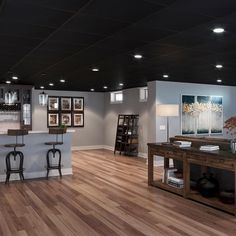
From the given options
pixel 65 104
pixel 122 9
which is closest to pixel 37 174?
pixel 122 9

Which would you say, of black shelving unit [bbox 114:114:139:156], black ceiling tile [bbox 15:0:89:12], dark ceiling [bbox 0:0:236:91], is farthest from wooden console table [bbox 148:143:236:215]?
black shelving unit [bbox 114:114:139:156]

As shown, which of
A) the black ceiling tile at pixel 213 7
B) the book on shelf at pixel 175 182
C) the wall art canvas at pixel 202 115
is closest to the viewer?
the black ceiling tile at pixel 213 7

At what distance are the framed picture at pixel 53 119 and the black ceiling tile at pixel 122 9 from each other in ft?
28.4

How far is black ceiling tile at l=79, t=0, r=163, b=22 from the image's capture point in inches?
106

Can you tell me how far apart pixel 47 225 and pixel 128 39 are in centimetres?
273

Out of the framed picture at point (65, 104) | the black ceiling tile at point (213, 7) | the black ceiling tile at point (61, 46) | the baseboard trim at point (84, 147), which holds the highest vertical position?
the black ceiling tile at point (61, 46)

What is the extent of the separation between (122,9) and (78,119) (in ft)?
30.1

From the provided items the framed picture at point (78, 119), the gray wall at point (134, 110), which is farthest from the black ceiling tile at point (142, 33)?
the framed picture at point (78, 119)

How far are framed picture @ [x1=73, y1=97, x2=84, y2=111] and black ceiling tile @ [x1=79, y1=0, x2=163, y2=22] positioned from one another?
879 centimetres

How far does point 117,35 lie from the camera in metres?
3.73

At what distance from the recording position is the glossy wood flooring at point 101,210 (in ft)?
12.0

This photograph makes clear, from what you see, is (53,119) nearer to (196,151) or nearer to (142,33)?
(196,151)

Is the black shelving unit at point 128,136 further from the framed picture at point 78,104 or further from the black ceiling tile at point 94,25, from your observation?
the black ceiling tile at point 94,25

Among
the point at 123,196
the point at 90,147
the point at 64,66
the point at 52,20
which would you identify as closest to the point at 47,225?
the point at 123,196
